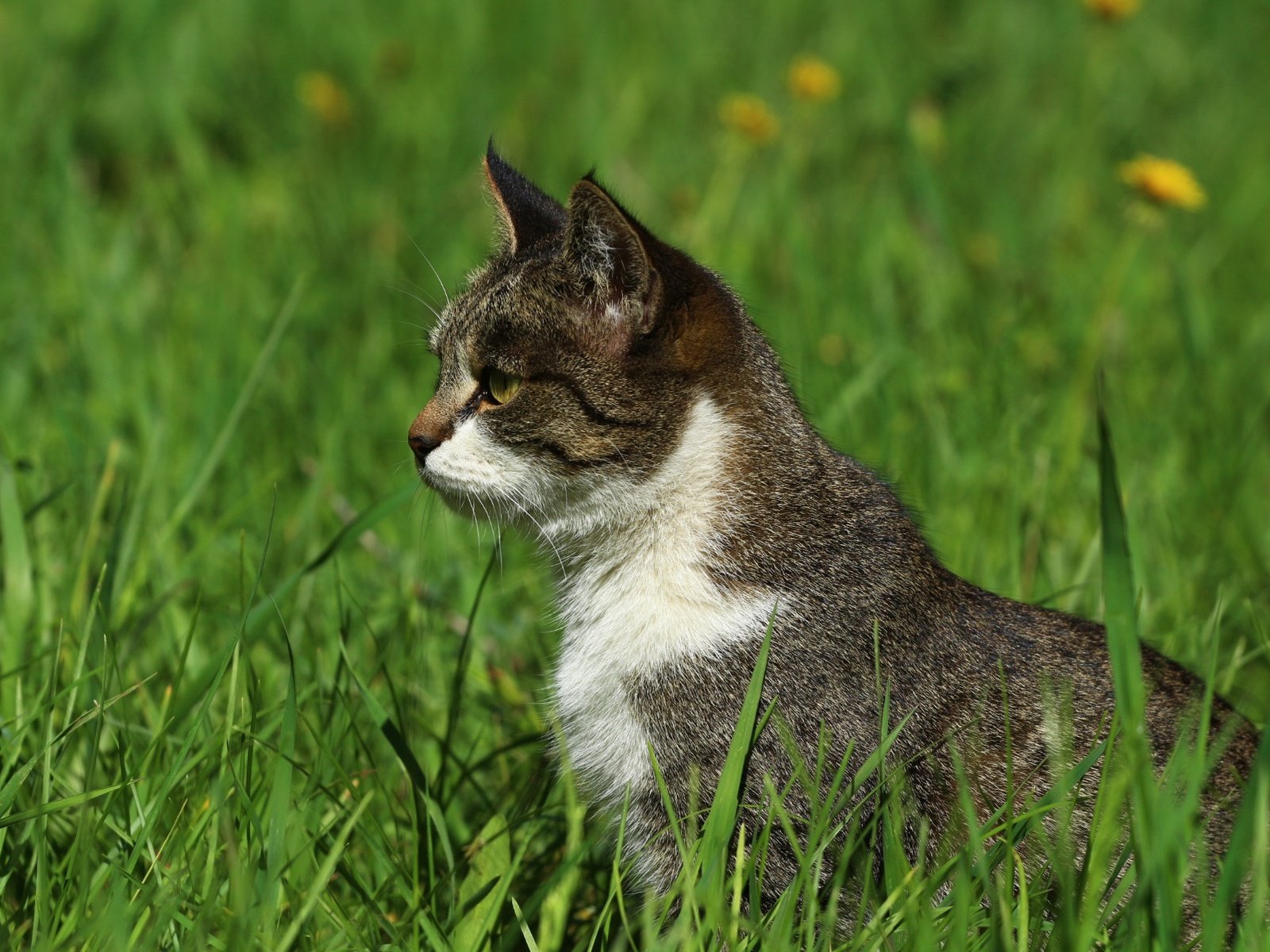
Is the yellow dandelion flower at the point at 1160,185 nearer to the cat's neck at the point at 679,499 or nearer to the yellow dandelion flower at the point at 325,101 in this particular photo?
the cat's neck at the point at 679,499

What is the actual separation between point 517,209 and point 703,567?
106 cm

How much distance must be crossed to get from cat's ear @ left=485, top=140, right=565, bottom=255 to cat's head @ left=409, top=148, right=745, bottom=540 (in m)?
0.27

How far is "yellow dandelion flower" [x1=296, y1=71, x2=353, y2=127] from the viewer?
6.20 meters

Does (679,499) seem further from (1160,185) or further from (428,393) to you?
(1160,185)

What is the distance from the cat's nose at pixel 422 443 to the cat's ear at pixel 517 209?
57cm

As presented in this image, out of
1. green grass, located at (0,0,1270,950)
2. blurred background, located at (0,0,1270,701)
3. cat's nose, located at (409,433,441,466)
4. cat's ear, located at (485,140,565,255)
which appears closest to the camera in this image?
green grass, located at (0,0,1270,950)

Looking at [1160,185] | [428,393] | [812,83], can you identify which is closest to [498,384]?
[428,393]

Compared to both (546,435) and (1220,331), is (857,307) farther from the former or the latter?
(546,435)

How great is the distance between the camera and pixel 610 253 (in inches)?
108

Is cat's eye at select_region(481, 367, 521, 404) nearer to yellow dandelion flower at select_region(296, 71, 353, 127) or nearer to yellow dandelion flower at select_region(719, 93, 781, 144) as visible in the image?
yellow dandelion flower at select_region(719, 93, 781, 144)

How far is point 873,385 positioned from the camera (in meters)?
4.46

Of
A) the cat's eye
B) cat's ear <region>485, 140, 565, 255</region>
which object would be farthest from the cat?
cat's ear <region>485, 140, 565, 255</region>

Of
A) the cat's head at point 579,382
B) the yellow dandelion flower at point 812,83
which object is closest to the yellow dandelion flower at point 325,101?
the yellow dandelion flower at point 812,83

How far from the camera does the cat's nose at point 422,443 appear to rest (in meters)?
2.92
